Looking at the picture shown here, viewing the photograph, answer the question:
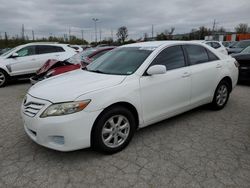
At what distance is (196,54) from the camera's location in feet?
14.7

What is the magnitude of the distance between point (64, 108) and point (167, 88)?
174 centimetres

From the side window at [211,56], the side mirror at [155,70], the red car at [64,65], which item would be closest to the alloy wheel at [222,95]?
the side window at [211,56]

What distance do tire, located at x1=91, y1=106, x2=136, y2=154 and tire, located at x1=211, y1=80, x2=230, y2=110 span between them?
236cm

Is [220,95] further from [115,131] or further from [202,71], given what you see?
[115,131]

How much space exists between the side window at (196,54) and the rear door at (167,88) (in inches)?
8.6

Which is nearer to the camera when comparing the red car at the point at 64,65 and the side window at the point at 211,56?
the side window at the point at 211,56

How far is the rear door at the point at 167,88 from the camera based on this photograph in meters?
3.50

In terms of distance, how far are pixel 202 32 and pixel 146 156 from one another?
56313mm

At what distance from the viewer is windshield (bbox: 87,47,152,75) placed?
3.65 metres

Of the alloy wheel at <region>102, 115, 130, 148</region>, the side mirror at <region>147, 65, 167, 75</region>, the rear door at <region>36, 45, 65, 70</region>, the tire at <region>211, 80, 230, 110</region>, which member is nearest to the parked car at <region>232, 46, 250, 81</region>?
the tire at <region>211, 80, 230, 110</region>

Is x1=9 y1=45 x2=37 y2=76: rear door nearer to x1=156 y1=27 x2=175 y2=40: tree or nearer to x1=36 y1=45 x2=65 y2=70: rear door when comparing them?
x1=36 y1=45 x2=65 y2=70: rear door

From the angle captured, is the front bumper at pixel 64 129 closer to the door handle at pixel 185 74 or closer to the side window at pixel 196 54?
the door handle at pixel 185 74

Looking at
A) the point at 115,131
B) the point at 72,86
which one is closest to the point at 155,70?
the point at 115,131

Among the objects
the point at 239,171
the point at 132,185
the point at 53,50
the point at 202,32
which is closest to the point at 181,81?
the point at 239,171
